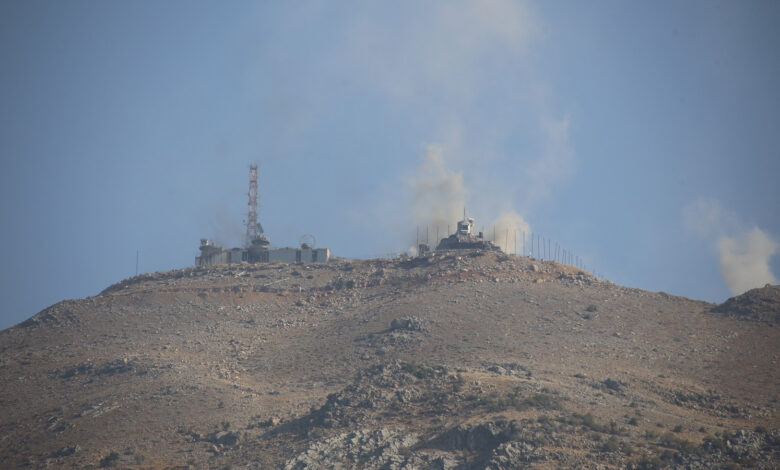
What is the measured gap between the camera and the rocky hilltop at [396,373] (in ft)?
161

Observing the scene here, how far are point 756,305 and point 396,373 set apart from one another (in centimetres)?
3469

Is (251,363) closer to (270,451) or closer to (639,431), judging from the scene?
(270,451)

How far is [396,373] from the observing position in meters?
57.8

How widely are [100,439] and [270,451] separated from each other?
41.0 feet

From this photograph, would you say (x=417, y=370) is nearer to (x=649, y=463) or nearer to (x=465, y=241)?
(x=649, y=463)

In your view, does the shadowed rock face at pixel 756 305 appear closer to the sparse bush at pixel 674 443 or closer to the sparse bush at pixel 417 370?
the sparse bush at pixel 674 443

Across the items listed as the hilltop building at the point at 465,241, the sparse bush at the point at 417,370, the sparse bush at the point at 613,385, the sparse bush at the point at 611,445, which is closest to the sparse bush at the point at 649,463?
the sparse bush at the point at 611,445

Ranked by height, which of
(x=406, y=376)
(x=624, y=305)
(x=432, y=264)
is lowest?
(x=406, y=376)

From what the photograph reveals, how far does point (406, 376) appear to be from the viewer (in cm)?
5716

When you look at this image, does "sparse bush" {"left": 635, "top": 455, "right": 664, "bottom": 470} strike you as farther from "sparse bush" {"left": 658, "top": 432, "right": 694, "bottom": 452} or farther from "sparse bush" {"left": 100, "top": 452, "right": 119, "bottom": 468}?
"sparse bush" {"left": 100, "top": 452, "right": 119, "bottom": 468}

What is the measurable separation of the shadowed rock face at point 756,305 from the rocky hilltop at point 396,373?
0.70 ft

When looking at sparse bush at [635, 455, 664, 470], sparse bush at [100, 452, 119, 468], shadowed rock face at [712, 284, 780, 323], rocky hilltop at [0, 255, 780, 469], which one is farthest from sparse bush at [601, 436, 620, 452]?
shadowed rock face at [712, 284, 780, 323]

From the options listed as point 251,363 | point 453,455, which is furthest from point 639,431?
point 251,363

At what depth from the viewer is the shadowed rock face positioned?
72.6 metres
